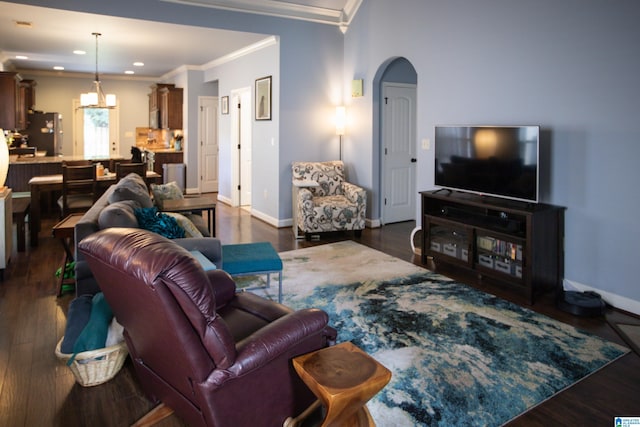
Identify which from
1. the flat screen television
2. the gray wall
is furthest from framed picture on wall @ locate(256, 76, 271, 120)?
the flat screen television

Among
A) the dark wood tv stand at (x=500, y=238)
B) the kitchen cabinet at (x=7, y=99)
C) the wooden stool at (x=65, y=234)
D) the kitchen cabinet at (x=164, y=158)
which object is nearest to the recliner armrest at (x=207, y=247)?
the wooden stool at (x=65, y=234)

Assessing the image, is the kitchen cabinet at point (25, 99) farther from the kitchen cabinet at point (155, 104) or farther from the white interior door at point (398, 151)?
the white interior door at point (398, 151)

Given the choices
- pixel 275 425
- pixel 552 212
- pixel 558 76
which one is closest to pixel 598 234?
pixel 552 212

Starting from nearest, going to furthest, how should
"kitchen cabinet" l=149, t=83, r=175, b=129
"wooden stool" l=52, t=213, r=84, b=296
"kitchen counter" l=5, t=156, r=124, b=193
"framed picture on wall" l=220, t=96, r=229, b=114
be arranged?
"wooden stool" l=52, t=213, r=84, b=296 < "kitchen counter" l=5, t=156, r=124, b=193 < "framed picture on wall" l=220, t=96, r=229, b=114 < "kitchen cabinet" l=149, t=83, r=175, b=129

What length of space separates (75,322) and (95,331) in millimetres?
145

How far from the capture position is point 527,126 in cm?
392

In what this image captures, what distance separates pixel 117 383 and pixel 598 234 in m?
3.58

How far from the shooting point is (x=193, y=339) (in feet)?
5.48

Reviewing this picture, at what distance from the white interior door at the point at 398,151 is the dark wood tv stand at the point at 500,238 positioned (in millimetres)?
1952

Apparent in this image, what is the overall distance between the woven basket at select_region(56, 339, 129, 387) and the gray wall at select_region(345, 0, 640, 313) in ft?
11.5

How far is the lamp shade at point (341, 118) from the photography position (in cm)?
684

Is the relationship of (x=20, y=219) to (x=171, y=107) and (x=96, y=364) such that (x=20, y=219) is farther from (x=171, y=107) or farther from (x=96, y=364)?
(x=171, y=107)

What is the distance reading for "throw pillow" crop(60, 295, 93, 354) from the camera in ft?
8.30

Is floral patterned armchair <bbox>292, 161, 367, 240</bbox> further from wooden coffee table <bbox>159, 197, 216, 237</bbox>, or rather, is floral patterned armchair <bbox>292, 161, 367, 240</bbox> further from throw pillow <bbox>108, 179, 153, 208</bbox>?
throw pillow <bbox>108, 179, 153, 208</bbox>
